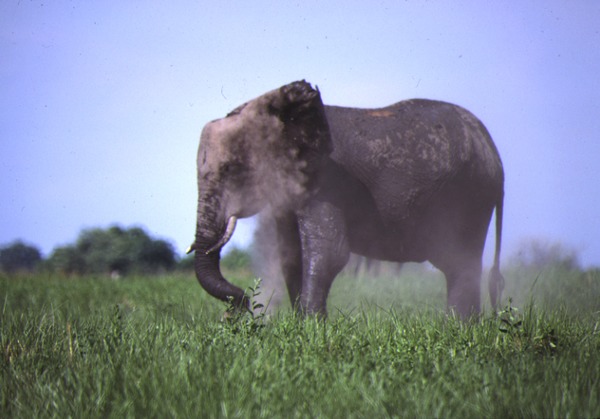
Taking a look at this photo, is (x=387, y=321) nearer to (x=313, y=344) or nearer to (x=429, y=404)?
(x=313, y=344)

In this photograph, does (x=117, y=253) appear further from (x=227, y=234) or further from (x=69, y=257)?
(x=227, y=234)

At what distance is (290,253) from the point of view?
6.08 m

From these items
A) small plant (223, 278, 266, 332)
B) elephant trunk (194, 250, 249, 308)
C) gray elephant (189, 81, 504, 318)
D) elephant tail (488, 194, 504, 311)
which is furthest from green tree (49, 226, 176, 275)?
small plant (223, 278, 266, 332)

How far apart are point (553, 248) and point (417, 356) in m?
9.91

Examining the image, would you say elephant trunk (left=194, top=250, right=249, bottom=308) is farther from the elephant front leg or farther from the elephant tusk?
the elephant front leg

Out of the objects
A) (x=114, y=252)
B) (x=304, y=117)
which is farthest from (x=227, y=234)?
(x=114, y=252)

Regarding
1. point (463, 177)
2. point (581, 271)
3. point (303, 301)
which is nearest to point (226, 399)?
point (303, 301)

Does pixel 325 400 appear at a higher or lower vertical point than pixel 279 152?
lower

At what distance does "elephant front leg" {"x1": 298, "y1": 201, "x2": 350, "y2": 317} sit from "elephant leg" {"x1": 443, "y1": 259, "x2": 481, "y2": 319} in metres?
1.24

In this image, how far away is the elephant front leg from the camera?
552cm

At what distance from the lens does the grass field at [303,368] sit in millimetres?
3133

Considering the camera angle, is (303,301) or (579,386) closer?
(579,386)

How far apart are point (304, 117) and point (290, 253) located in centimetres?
108

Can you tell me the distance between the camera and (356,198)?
5.90m
